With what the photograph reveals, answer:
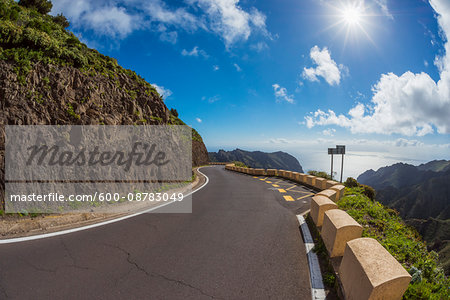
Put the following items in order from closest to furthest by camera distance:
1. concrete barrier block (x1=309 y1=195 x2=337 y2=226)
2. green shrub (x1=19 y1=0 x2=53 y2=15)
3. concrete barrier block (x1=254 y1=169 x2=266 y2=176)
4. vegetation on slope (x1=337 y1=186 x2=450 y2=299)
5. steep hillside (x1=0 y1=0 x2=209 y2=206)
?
vegetation on slope (x1=337 y1=186 x2=450 y2=299) < concrete barrier block (x1=309 y1=195 x2=337 y2=226) < steep hillside (x1=0 y1=0 x2=209 y2=206) < green shrub (x1=19 y1=0 x2=53 y2=15) < concrete barrier block (x1=254 y1=169 x2=266 y2=176)

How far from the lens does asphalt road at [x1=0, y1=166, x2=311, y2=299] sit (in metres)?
3.14

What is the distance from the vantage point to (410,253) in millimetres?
4230

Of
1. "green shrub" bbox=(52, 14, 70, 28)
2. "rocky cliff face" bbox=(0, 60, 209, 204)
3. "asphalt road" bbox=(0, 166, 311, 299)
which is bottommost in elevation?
"asphalt road" bbox=(0, 166, 311, 299)

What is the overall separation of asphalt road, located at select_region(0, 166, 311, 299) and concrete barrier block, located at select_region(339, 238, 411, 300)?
0.77 meters

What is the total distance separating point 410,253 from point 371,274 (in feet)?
9.42

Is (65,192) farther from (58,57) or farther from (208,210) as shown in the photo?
(58,57)

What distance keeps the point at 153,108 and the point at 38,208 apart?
26.4 ft

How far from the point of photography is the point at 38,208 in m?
5.84

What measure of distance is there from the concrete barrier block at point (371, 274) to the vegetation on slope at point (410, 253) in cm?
66

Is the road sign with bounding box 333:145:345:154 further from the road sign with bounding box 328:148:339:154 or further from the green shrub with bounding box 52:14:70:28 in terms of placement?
the green shrub with bounding box 52:14:70:28

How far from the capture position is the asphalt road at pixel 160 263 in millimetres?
3137

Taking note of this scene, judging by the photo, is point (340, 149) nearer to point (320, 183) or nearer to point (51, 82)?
point (320, 183)

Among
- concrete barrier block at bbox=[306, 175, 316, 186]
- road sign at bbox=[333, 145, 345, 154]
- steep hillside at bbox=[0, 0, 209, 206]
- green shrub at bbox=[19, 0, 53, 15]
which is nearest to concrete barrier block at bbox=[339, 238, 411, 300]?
steep hillside at bbox=[0, 0, 209, 206]

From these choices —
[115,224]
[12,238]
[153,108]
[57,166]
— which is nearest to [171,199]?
[115,224]
